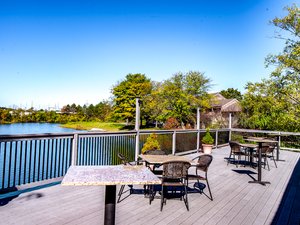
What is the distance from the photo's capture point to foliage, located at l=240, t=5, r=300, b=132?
12633 millimetres

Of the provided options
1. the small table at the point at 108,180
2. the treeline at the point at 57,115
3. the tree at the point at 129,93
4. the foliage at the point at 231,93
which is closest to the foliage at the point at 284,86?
the small table at the point at 108,180

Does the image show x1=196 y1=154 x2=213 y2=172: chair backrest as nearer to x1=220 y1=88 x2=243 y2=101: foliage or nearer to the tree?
the tree

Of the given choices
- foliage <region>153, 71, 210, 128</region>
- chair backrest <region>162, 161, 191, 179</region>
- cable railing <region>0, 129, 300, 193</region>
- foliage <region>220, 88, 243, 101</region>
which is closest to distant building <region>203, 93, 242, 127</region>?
foliage <region>153, 71, 210, 128</region>

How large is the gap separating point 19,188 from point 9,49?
51.8 ft

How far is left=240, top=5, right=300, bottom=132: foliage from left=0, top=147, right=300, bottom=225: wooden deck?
9732 mm

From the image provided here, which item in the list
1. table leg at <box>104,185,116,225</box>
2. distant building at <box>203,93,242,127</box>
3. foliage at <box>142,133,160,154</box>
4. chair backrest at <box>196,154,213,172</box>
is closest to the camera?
table leg at <box>104,185,116,225</box>

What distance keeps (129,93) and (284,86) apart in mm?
24922

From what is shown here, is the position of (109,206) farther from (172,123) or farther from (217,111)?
(217,111)

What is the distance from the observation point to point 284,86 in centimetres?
1323

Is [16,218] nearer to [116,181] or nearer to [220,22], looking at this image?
[116,181]


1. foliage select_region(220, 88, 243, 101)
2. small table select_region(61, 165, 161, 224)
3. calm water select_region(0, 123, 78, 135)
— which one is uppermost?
foliage select_region(220, 88, 243, 101)

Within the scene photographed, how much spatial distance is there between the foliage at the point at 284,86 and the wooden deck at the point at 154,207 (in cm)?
973

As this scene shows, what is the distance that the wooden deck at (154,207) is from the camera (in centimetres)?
280

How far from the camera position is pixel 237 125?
1802cm
